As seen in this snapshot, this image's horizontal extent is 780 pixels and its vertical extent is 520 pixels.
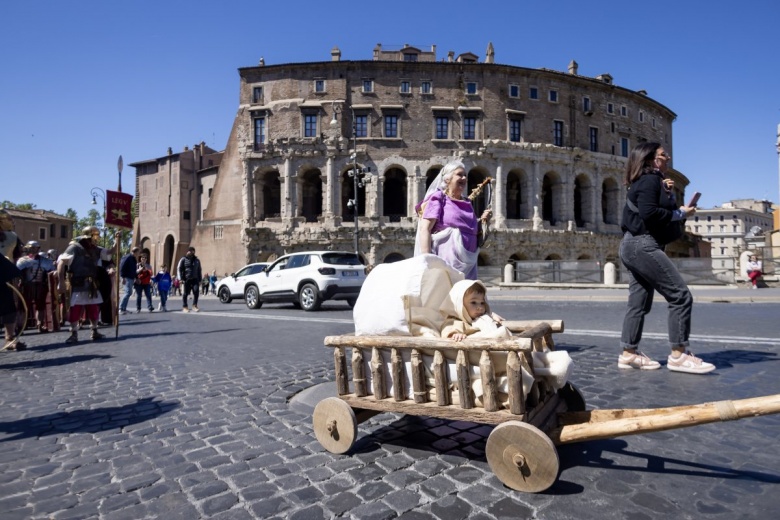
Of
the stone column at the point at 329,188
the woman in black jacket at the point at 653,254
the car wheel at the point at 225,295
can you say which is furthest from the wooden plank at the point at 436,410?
the stone column at the point at 329,188

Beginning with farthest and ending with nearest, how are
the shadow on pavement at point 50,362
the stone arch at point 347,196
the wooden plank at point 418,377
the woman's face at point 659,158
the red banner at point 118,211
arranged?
the stone arch at point 347,196 → the red banner at point 118,211 → the shadow on pavement at point 50,362 → the woman's face at point 659,158 → the wooden plank at point 418,377

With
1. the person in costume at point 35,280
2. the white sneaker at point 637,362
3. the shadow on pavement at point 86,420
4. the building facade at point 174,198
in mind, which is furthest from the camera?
the building facade at point 174,198

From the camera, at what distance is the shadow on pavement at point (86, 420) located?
11.2 feet

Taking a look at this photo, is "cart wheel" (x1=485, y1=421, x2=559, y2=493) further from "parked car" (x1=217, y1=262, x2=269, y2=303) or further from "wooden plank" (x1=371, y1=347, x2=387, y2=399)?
"parked car" (x1=217, y1=262, x2=269, y2=303)

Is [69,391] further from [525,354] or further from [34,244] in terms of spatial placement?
[34,244]

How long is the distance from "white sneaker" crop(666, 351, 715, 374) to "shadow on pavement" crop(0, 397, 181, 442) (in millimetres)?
A: 4605

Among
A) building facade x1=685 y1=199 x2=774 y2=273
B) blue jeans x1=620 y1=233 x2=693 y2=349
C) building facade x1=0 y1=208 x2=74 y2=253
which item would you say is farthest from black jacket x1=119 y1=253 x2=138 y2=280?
building facade x1=685 y1=199 x2=774 y2=273

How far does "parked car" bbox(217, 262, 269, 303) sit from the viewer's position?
59.6ft

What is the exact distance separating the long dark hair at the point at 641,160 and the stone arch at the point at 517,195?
3395cm

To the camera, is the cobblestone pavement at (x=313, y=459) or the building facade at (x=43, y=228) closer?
the cobblestone pavement at (x=313, y=459)

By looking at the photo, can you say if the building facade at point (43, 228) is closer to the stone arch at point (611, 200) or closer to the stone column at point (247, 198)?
the stone column at point (247, 198)

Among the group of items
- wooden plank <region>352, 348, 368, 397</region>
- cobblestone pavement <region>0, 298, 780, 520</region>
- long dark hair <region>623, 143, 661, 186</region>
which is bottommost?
cobblestone pavement <region>0, 298, 780, 520</region>

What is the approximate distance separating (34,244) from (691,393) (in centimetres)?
1183

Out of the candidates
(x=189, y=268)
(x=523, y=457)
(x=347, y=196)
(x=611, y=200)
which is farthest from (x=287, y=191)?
(x=523, y=457)
